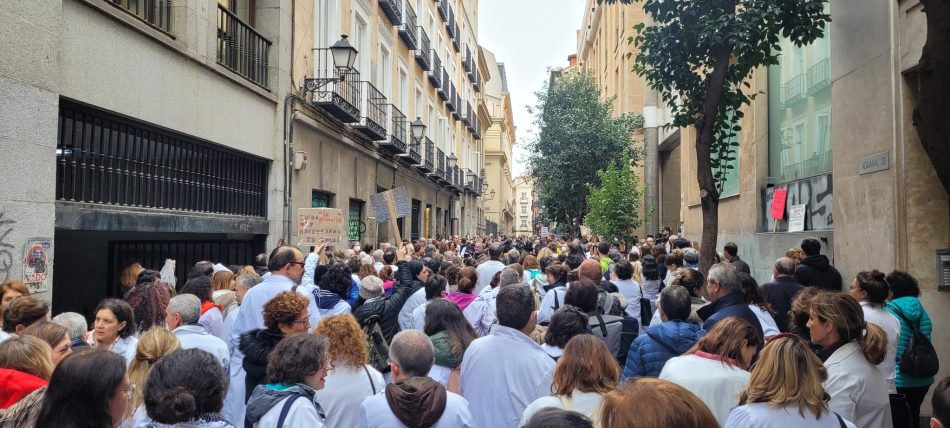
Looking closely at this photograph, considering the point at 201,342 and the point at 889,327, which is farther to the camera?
the point at 889,327

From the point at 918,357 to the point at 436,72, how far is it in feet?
81.3

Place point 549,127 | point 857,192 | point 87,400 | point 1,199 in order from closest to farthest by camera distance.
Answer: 1. point 87,400
2. point 1,199
3. point 857,192
4. point 549,127

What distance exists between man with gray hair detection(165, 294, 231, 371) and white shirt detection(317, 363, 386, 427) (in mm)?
1066

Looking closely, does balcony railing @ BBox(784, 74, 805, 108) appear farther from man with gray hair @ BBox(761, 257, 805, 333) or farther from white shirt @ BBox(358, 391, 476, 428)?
white shirt @ BBox(358, 391, 476, 428)

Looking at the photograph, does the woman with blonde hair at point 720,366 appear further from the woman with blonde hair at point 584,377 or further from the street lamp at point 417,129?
the street lamp at point 417,129

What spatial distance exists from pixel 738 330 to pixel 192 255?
31.1ft

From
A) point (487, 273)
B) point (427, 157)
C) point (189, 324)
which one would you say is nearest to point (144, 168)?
point (487, 273)

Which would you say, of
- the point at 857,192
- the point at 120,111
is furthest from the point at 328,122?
the point at 857,192

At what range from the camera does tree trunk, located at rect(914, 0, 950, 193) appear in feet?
17.7

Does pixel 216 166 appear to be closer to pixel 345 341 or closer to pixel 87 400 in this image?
pixel 345 341

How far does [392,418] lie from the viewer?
134 inches

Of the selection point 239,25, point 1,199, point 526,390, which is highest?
point 239,25

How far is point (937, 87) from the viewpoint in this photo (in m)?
5.42

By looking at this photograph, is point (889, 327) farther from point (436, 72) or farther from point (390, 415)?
point (436, 72)
